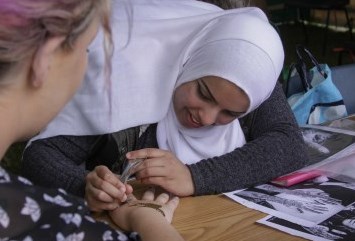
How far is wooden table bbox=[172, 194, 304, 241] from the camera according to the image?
106cm

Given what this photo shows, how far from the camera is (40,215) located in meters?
0.77

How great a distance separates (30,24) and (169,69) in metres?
0.83

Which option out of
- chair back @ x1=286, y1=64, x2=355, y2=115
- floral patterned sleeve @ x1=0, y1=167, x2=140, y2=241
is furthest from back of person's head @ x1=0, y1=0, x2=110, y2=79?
chair back @ x1=286, y1=64, x2=355, y2=115

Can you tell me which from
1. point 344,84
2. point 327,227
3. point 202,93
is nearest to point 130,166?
point 202,93

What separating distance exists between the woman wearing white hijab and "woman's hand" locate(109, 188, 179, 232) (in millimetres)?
275

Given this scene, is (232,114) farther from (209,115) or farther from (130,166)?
(130,166)

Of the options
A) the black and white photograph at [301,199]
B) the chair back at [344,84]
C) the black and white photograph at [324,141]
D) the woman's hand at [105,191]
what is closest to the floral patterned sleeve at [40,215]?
the woman's hand at [105,191]

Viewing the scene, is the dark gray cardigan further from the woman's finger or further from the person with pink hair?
the person with pink hair

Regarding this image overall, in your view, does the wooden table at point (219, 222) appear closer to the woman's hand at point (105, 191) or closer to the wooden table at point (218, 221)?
the wooden table at point (218, 221)

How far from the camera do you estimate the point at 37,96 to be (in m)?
0.71

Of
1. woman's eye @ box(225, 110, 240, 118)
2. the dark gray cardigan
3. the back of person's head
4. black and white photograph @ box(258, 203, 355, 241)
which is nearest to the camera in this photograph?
→ the back of person's head

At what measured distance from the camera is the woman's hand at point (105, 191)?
3.77 feet

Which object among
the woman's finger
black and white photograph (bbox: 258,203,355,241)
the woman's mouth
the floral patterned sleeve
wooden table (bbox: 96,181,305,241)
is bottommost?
wooden table (bbox: 96,181,305,241)

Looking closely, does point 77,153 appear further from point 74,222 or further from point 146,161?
point 74,222
